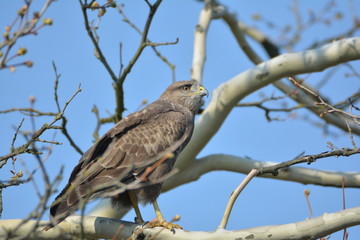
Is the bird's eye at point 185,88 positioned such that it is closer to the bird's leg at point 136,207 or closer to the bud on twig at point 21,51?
the bird's leg at point 136,207

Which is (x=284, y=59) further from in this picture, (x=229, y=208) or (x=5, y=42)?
(x=5, y=42)

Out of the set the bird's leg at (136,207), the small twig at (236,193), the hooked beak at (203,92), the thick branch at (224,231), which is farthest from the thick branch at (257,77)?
the thick branch at (224,231)

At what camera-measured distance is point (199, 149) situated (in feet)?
30.0

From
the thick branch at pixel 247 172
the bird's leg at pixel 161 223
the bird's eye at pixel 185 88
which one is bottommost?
the bird's leg at pixel 161 223

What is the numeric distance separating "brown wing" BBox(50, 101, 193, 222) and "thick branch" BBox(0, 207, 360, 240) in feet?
1.16

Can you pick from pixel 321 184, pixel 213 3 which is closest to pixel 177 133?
pixel 321 184

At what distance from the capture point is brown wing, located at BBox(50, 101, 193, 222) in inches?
246

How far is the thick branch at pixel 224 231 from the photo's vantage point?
16.2 feet

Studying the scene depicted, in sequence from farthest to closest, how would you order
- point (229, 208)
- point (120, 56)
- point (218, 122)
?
point (218, 122) < point (120, 56) < point (229, 208)

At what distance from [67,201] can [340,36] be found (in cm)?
762

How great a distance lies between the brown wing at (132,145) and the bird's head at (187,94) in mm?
648

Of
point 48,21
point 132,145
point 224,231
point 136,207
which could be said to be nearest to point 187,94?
point 132,145

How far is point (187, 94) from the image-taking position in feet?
28.1

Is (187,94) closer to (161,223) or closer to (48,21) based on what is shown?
(161,223)
